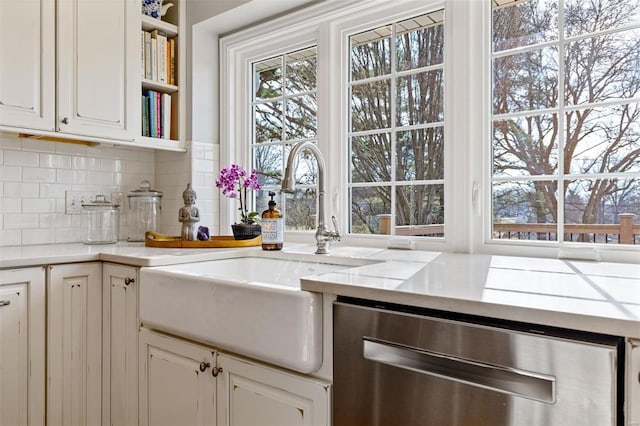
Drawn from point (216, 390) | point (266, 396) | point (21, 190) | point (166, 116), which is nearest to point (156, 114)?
point (166, 116)

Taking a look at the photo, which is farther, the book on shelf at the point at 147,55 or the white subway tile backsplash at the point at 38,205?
the book on shelf at the point at 147,55

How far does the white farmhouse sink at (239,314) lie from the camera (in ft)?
3.81

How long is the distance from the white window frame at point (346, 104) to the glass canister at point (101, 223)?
2.00 feet

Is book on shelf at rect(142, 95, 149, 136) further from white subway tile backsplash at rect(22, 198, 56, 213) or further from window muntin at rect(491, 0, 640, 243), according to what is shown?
window muntin at rect(491, 0, 640, 243)

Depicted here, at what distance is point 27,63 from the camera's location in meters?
1.96

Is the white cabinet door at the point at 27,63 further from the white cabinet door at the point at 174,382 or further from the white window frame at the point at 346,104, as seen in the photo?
the white cabinet door at the point at 174,382

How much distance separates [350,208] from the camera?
2230 mm

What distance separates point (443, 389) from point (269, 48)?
2.14m

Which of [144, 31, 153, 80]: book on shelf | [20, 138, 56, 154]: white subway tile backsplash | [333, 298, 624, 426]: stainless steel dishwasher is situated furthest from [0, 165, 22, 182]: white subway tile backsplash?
[333, 298, 624, 426]: stainless steel dishwasher

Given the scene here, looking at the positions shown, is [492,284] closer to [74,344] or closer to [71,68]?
[74,344]

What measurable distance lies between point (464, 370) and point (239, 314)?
2.10ft

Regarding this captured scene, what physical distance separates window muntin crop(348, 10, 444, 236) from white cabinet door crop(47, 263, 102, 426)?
3.97 feet

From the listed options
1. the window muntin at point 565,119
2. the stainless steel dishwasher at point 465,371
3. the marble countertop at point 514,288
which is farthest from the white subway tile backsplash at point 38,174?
the window muntin at point 565,119

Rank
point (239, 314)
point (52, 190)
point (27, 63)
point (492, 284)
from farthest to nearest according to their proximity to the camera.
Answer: point (52, 190)
point (27, 63)
point (239, 314)
point (492, 284)
